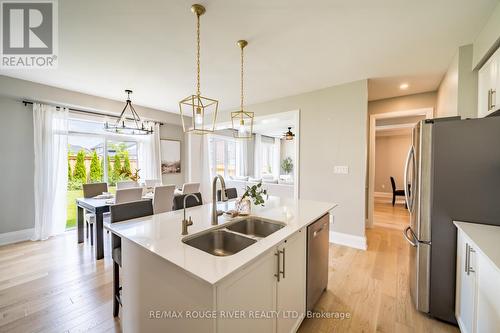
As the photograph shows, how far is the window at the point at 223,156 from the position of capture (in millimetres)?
7450

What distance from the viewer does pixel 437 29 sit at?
199cm

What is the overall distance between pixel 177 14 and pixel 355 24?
1.68 m

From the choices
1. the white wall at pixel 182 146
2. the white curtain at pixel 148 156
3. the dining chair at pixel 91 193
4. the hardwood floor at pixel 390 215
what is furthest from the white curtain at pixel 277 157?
the dining chair at pixel 91 193

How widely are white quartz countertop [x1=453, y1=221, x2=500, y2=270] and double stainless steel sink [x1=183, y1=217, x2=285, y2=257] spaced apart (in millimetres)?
1207

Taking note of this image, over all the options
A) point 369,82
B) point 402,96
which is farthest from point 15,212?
point 402,96

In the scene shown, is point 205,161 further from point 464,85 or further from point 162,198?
point 464,85

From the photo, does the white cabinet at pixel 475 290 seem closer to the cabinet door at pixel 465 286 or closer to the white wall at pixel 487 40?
the cabinet door at pixel 465 286

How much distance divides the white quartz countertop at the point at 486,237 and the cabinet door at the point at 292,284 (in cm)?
105

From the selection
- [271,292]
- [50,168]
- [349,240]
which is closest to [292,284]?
[271,292]

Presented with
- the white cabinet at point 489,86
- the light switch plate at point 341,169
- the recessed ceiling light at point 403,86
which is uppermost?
the recessed ceiling light at point 403,86

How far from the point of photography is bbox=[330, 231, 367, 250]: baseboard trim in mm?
3199

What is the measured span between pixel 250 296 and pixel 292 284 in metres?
0.53

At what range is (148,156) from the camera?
16.7 feet

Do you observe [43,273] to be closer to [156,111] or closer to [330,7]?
[156,111]
